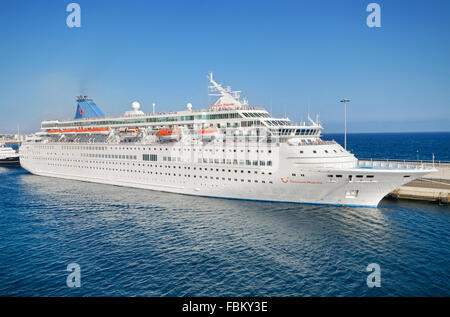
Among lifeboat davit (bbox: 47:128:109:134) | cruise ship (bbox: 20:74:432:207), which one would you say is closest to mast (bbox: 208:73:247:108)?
cruise ship (bbox: 20:74:432:207)

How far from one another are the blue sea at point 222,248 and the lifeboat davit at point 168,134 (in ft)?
25.7

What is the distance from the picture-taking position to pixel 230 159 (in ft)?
91.4

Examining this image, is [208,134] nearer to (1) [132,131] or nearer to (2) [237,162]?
(2) [237,162]

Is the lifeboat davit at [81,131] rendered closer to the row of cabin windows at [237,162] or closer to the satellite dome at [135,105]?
the satellite dome at [135,105]

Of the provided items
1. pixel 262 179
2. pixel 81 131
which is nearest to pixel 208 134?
pixel 262 179

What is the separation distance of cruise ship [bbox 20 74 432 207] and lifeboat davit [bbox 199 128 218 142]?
Result: 10cm

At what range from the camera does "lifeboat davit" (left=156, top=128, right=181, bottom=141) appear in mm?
32375

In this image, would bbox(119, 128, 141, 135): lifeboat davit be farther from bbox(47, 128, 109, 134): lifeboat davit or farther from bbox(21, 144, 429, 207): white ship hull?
bbox(47, 128, 109, 134): lifeboat davit

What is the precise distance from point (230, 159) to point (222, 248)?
11.6 m

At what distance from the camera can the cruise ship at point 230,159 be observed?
2498 cm

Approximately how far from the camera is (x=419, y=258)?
1617cm
